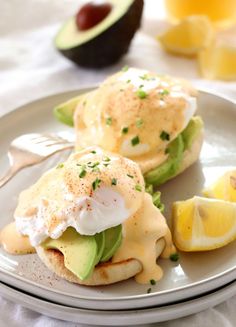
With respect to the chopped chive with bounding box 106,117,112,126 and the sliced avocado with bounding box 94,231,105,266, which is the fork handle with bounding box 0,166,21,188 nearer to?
the chopped chive with bounding box 106,117,112,126

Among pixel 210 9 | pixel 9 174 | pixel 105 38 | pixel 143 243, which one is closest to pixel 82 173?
pixel 143 243

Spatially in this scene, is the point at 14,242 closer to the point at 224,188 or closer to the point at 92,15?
the point at 224,188

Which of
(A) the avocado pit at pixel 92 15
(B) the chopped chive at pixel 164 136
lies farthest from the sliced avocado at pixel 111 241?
(A) the avocado pit at pixel 92 15

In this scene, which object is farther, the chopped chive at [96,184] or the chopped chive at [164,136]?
the chopped chive at [164,136]

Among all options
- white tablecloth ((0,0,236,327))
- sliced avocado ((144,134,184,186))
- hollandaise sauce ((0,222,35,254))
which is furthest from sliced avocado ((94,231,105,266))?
white tablecloth ((0,0,236,327))

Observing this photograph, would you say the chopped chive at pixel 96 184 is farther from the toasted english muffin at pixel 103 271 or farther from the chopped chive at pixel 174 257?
the chopped chive at pixel 174 257
